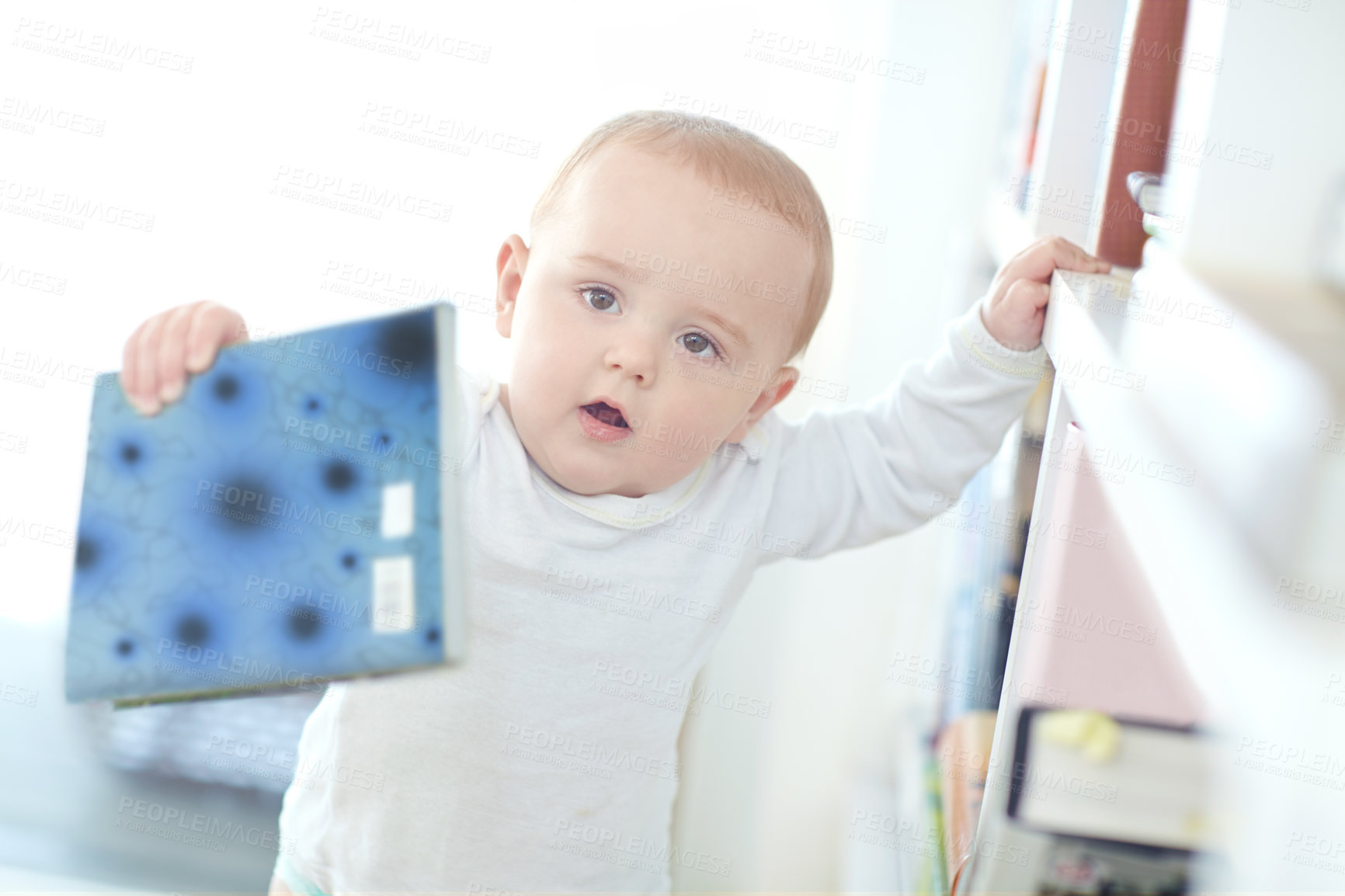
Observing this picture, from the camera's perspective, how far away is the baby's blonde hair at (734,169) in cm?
76

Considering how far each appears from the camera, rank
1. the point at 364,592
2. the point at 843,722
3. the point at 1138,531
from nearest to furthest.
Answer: the point at 1138,531
the point at 364,592
the point at 843,722

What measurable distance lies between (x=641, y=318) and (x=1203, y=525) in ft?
1.39

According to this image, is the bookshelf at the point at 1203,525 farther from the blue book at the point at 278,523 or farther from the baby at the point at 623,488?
the blue book at the point at 278,523

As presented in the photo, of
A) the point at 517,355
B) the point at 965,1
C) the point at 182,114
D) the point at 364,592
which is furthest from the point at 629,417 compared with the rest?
the point at 965,1

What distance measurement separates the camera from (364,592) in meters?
0.54

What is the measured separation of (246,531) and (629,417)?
250 millimetres

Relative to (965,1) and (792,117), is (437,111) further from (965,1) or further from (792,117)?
(965,1)

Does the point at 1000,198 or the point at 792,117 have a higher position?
the point at 792,117

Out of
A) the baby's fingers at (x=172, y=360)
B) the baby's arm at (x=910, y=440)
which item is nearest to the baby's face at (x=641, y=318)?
the baby's arm at (x=910, y=440)

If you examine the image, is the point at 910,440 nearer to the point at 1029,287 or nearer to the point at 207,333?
the point at 1029,287

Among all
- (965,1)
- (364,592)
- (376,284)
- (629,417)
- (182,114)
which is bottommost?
(364,592)

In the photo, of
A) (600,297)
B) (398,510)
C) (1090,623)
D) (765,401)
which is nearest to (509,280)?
(600,297)

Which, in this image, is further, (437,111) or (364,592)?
(437,111)

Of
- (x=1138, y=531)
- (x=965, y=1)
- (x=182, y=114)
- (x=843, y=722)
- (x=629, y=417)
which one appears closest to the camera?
(x=1138, y=531)
